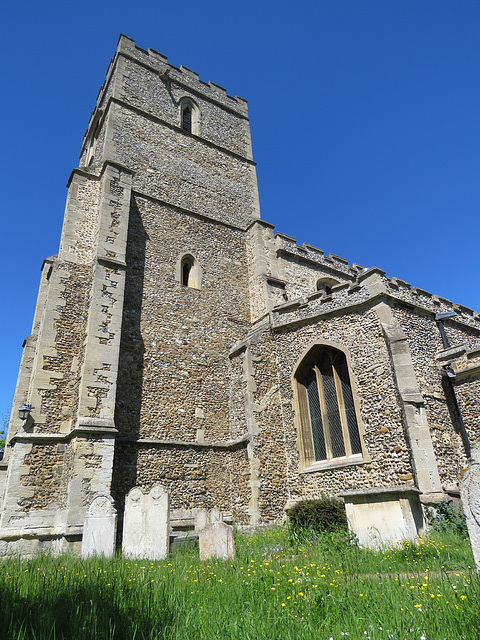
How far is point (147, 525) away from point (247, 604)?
178 inches

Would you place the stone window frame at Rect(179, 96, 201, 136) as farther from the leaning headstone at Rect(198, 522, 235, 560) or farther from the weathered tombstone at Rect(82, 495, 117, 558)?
the leaning headstone at Rect(198, 522, 235, 560)

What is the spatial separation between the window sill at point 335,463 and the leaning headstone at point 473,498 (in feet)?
→ 21.8

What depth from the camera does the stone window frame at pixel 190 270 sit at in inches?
567

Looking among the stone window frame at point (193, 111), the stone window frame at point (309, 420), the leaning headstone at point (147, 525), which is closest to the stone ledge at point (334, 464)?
the stone window frame at point (309, 420)

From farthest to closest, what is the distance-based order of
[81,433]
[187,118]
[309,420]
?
[187,118]
[309,420]
[81,433]

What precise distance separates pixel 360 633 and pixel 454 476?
7.49m

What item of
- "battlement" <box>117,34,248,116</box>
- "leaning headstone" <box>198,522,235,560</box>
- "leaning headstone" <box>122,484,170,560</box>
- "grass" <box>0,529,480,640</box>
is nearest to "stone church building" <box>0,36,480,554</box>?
"leaning headstone" <box>122,484,170,560</box>

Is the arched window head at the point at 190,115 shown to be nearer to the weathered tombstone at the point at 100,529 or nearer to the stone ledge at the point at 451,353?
the stone ledge at the point at 451,353

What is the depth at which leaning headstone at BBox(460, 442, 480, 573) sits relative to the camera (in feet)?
9.72

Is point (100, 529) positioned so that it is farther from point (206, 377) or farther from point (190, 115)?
point (190, 115)

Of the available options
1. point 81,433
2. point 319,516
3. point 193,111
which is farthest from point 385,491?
point 193,111

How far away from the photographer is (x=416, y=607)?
317 centimetres

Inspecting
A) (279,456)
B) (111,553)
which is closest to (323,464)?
(279,456)

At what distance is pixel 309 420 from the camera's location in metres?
11.2
